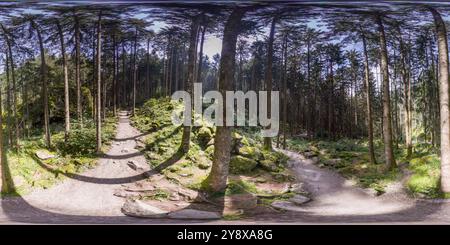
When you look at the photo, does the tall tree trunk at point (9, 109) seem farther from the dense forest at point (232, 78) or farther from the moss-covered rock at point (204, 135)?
the moss-covered rock at point (204, 135)

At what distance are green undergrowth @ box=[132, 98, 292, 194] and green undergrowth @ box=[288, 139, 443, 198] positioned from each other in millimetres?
332

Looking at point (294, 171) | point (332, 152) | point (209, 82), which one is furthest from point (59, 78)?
point (332, 152)

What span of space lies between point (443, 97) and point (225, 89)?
5.56ft

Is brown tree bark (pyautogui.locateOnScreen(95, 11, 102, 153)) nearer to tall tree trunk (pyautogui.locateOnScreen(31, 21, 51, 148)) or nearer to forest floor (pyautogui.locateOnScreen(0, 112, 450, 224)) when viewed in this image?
forest floor (pyautogui.locateOnScreen(0, 112, 450, 224))

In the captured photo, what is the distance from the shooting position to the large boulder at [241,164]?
295 centimetres

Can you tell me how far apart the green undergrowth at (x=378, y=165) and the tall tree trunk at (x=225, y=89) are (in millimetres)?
A: 514

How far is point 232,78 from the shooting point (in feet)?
9.46

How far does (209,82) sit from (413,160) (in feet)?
5.27

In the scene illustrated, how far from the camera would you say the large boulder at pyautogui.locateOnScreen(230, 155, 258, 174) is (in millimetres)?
2947

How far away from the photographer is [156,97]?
3.02 meters

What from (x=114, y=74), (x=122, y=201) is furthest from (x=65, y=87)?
(x=122, y=201)

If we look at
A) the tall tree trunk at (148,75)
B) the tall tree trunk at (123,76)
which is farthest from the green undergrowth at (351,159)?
the tall tree trunk at (123,76)

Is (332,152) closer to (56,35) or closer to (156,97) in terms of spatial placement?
(156,97)

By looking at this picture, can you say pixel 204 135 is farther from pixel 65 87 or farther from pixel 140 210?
pixel 65 87
